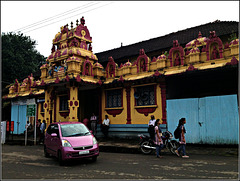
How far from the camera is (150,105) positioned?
1453cm

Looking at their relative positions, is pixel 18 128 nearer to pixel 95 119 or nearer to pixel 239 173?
pixel 95 119

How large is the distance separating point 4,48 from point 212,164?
106ft

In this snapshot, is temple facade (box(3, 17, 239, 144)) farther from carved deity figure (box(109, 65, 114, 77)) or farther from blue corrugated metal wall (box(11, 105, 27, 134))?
blue corrugated metal wall (box(11, 105, 27, 134))

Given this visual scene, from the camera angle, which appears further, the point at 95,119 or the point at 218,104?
the point at 95,119

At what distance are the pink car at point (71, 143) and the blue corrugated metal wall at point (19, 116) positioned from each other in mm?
14339

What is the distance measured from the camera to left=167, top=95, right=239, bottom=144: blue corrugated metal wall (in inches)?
436

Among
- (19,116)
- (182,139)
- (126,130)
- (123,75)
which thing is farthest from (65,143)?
(19,116)

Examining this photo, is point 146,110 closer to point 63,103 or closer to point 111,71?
point 111,71

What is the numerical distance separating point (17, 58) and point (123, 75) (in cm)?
2235

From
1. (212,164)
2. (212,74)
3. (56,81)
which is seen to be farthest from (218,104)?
(56,81)

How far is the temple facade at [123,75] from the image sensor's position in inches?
502

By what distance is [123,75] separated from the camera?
51.5 feet

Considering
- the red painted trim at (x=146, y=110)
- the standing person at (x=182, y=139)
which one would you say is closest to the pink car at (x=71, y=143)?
the standing person at (x=182, y=139)

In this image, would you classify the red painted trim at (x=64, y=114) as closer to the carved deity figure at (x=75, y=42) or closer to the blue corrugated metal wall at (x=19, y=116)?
the blue corrugated metal wall at (x=19, y=116)
